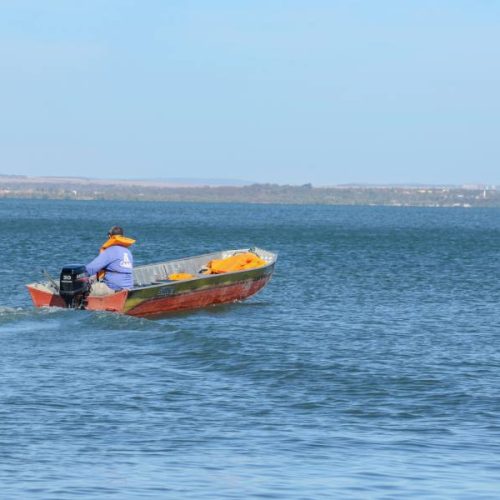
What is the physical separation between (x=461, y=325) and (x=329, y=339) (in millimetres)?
5069

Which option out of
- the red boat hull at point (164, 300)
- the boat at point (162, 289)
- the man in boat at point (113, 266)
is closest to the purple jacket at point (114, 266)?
the man in boat at point (113, 266)

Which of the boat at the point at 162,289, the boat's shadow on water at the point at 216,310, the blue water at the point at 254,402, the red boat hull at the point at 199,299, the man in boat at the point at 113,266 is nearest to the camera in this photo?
the blue water at the point at 254,402

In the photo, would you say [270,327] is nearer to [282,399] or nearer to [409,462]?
[282,399]

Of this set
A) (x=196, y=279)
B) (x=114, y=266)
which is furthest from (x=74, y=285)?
(x=196, y=279)

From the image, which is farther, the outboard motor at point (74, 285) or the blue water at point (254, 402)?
the outboard motor at point (74, 285)

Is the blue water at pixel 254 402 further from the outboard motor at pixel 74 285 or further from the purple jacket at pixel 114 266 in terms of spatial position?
the purple jacket at pixel 114 266

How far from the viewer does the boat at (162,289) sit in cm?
2889

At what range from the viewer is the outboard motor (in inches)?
1124

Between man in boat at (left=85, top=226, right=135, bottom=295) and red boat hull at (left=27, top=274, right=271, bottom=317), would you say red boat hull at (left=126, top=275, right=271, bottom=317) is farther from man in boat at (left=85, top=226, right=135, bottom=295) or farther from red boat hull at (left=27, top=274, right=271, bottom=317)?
man in boat at (left=85, top=226, right=135, bottom=295)

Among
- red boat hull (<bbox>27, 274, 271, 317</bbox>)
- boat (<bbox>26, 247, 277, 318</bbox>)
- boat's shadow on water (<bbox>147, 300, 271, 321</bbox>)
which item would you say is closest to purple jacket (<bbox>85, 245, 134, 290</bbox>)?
boat (<bbox>26, 247, 277, 318</bbox>)

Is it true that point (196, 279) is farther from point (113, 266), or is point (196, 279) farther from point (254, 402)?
point (254, 402)

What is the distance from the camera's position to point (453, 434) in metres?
17.1

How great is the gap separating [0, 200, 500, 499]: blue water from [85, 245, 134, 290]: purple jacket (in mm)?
1459

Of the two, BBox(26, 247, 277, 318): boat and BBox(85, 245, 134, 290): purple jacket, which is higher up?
BBox(85, 245, 134, 290): purple jacket
